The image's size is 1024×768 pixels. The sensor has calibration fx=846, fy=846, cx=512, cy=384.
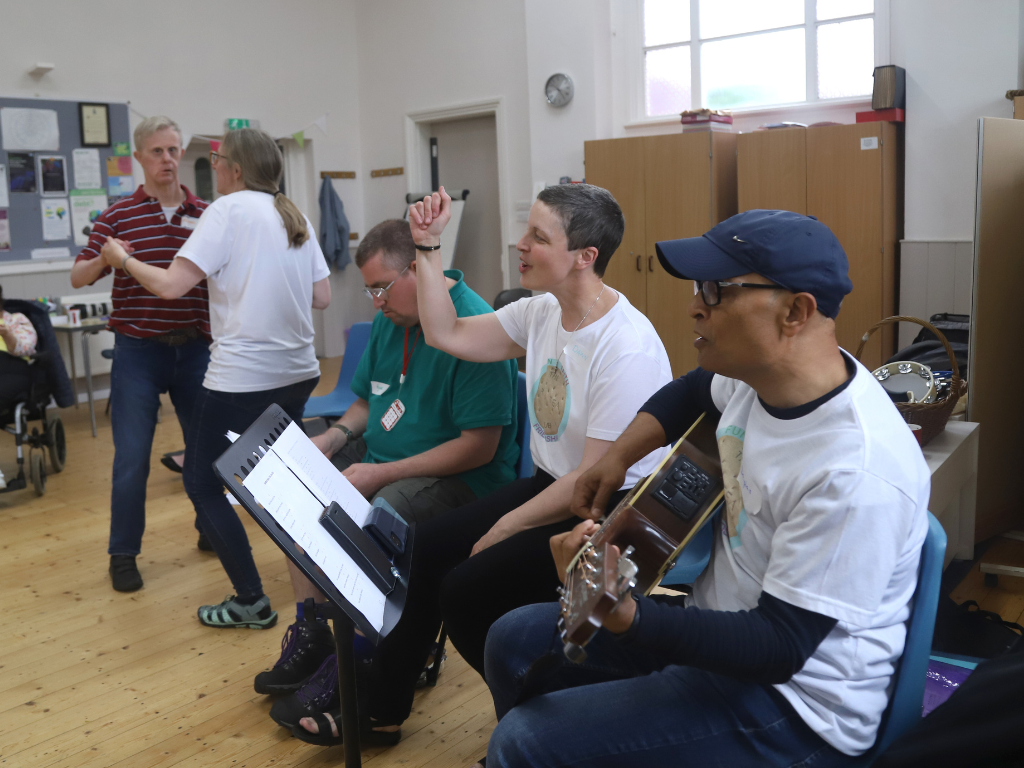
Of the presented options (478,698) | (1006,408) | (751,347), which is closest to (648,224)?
(1006,408)

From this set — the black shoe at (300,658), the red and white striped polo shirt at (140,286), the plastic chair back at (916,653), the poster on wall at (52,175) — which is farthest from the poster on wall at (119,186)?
the plastic chair back at (916,653)

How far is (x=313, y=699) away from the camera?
194cm

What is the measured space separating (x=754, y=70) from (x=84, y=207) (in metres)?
4.86

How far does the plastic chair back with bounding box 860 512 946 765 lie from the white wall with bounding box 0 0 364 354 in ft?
21.6

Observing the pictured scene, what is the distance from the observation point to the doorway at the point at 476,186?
732cm

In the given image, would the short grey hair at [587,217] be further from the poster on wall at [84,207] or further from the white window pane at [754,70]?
the poster on wall at [84,207]

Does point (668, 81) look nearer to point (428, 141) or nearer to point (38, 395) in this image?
point (428, 141)

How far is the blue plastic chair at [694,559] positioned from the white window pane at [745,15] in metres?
5.01

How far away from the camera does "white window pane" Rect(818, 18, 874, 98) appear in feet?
17.0

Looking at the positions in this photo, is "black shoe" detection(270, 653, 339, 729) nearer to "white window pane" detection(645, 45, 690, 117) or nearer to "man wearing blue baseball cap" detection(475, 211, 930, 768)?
"man wearing blue baseball cap" detection(475, 211, 930, 768)

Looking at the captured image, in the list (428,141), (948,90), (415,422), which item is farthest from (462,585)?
(428,141)

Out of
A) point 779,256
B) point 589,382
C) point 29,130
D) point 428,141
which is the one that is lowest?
point 589,382

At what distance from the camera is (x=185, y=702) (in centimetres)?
218

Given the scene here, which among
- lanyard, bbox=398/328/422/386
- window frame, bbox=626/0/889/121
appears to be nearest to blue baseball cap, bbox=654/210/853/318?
lanyard, bbox=398/328/422/386
